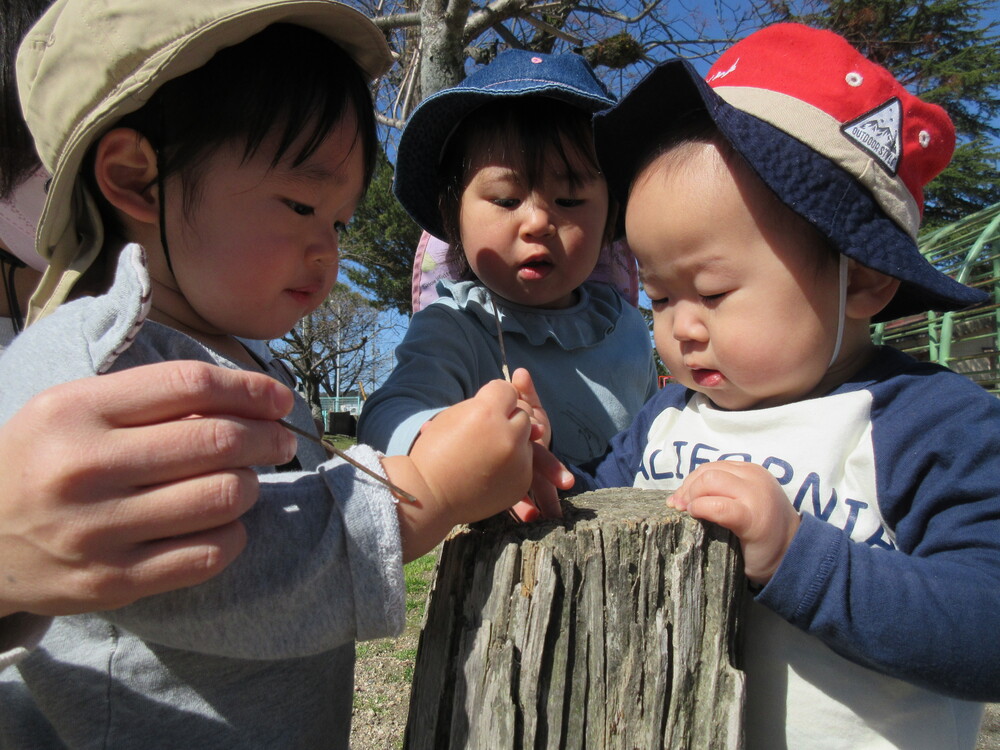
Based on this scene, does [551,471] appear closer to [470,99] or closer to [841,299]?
[841,299]

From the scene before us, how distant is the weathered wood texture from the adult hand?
1.34 feet

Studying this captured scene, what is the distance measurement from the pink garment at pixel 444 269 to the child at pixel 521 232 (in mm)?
370

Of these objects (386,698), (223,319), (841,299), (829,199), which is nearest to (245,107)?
(223,319)

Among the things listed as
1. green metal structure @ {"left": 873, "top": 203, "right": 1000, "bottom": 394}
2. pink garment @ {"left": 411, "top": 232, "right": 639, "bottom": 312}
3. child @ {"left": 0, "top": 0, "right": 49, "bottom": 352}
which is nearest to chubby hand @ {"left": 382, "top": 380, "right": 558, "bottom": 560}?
child @ {"left": 0, "top": 0, "right": 49, "bottom": 352}

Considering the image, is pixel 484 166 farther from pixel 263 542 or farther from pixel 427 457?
pixel 263 542

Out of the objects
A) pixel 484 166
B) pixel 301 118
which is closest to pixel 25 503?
pixel 301 118

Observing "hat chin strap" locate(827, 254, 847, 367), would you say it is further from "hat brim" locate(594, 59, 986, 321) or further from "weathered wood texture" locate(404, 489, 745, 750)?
"weathered wood texture" locate(404, 489, 745, 750)

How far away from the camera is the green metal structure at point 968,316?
7.39m

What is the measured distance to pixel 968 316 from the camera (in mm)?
8383

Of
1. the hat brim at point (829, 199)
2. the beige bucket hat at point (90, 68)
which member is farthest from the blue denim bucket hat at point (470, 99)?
the beige bucket hat at point (90, 68)

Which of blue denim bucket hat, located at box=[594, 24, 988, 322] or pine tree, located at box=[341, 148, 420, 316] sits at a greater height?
pine tree, located at box=[341, 148, 420, 316]

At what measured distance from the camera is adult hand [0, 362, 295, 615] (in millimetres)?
745

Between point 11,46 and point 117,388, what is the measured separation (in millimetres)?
1290

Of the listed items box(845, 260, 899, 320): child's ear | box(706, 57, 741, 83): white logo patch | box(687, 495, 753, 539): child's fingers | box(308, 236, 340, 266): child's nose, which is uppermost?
box(706, 57, 741, 83): white logo patch
